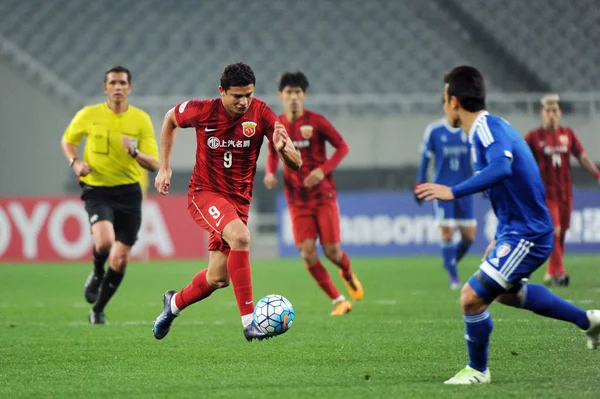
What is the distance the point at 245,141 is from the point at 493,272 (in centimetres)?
234

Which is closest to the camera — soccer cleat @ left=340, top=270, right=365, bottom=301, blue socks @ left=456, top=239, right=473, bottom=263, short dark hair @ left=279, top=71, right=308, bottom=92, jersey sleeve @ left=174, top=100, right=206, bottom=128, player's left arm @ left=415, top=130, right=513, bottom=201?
player's left arm @ left=415, top=130, right=513, bottom=201

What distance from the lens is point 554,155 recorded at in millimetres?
13391

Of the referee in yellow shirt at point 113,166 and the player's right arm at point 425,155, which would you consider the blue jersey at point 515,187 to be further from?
the player's right arm at point 425,155

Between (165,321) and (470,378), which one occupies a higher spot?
(165,321)

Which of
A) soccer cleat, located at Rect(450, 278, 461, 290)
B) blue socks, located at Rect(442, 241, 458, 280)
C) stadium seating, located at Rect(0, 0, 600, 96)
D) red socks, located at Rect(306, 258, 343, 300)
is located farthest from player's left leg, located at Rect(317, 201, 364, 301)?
stadium seating, located at Rect(0, 0, 600, 96)

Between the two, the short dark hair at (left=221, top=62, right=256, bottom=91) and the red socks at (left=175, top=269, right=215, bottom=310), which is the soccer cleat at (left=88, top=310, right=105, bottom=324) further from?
the short dark hair at (left=221, top=62, right=256, bottom=91)

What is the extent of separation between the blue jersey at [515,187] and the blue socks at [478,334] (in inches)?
18.7

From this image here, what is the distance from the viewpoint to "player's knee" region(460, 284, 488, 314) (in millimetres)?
5516

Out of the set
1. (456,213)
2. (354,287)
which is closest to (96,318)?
(354,287)

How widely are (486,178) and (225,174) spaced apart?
2.44 metres

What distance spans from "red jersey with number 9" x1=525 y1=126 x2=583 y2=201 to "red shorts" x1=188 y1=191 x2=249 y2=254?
7.07 metres

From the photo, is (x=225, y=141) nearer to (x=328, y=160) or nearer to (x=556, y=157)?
(x=328, y=160)

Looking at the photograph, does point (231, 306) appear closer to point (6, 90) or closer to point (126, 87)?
point (126, 87)

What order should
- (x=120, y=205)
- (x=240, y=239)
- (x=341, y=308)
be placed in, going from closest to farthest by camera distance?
(x=240, y=239) → (x=120, y=205) → (x=341, y=308)
